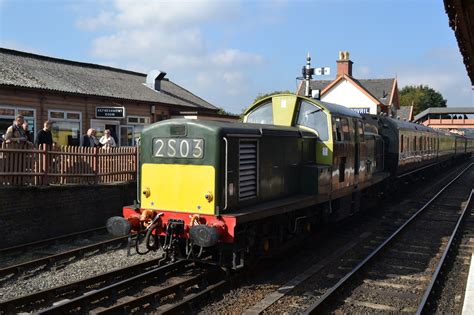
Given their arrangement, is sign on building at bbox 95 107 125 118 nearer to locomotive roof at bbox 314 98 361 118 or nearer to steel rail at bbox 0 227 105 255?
steel rail at bbox 0 227 105 255

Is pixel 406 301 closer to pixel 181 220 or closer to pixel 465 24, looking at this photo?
pixel 181 220

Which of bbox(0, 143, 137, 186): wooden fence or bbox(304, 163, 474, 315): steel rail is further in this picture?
bbox(0, 143, 137, 186): wooden fence

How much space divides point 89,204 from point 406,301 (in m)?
7.89

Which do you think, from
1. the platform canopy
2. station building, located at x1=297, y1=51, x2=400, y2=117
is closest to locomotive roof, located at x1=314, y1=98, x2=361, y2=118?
the platform canopy

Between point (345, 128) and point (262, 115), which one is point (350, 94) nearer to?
point (345, 128)

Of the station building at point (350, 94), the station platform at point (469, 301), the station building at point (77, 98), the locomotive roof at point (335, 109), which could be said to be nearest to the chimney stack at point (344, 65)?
the station building at point (350, 94)

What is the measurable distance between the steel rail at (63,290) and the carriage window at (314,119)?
3.87 m

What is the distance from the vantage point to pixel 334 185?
32.7 feet

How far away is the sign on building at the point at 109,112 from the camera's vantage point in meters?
18.8

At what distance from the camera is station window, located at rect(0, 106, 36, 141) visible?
15742 mm

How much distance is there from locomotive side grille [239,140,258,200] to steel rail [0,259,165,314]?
199cm

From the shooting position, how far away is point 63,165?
11641mm

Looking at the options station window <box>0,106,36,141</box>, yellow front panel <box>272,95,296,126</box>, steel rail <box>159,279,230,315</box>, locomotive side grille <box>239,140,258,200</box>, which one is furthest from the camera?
station window <box>0,106,36,141</box>

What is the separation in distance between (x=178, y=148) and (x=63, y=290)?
260 centimetres
